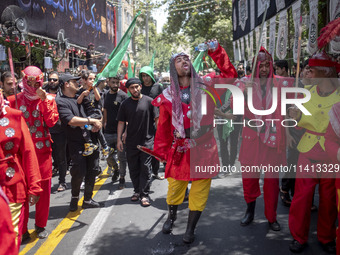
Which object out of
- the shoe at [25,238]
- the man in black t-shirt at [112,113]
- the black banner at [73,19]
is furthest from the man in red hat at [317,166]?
the black banner at [73,19]

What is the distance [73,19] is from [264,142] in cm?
1295

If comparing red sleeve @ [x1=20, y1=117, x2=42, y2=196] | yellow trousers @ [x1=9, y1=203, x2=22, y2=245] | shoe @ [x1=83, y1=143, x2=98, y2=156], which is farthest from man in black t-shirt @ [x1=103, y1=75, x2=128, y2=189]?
yellow trousers @ [x1=9, y1=203, x2=22, y2=245]

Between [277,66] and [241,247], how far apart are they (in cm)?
366

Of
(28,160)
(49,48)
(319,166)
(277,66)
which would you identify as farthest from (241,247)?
(49,48)

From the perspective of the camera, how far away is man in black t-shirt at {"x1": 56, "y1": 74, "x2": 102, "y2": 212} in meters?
4.88

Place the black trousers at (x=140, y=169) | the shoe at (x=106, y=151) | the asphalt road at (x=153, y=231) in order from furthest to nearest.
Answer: the shoe at (x=106, y=151) < the black trousers at (x=140, y=169) < the asphalt road at (x=153, y=231)

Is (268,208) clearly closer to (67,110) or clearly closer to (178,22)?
(67,110)

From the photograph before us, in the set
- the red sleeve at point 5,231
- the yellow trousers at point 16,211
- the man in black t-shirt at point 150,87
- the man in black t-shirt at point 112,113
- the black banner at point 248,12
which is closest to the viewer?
the red sleeve at point 5,231

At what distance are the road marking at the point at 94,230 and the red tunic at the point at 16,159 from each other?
1142mm

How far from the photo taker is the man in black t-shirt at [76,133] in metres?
4.88

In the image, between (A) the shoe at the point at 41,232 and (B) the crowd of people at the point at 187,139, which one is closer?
(B) the crowd of people at the point at 187,139

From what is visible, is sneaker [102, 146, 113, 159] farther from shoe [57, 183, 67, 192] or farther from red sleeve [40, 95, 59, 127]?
red sleeve [40, 95, 59, 127]

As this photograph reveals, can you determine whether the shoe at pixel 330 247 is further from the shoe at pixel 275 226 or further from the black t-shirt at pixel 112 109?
the black t-shirt at pixel 112 109

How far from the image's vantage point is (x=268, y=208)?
4309 millimetres
